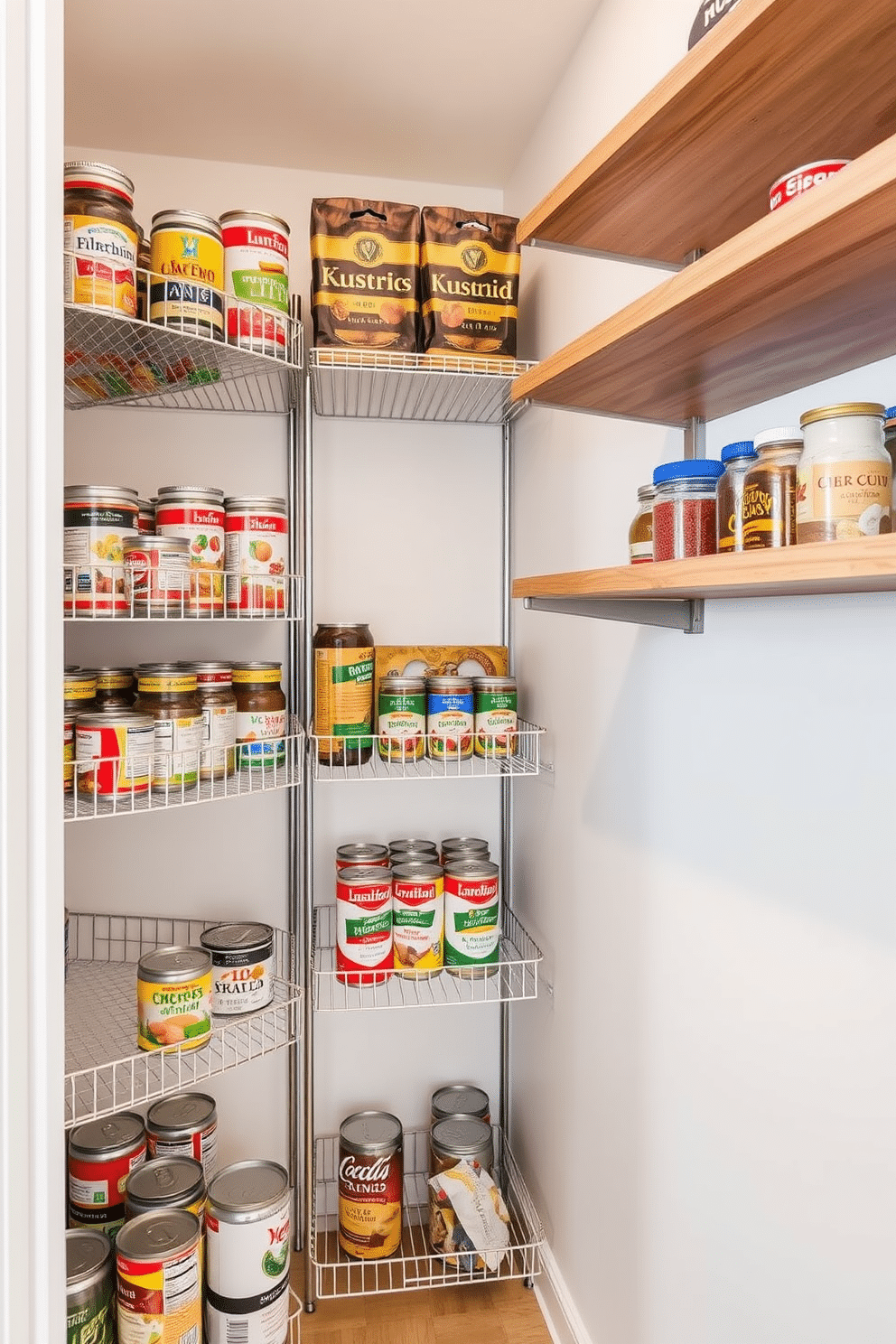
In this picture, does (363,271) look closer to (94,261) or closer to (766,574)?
(94,261)

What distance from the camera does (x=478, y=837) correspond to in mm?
1994

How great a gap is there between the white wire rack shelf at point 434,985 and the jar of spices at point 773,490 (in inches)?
45.9

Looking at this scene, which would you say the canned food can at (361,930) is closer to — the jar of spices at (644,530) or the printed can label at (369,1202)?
the printed can label at (369,1202)

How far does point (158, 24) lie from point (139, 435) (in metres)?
0.70

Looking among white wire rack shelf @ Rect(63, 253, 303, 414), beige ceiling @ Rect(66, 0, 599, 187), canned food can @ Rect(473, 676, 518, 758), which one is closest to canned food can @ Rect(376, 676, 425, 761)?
canned food can @ Rect(473, 676, 518, 758)

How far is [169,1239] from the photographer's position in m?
1.35

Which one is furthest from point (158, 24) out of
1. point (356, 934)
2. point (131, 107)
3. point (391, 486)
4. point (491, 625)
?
point (356, 934)

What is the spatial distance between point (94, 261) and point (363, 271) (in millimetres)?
519

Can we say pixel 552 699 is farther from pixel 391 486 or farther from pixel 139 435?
pixel 139 435

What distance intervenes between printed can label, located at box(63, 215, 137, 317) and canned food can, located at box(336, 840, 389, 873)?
1022 mm

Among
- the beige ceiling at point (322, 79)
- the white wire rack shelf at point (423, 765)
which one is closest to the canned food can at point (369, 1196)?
the white wire rack shelf at point (423, 765)

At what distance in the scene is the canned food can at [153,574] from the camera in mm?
1335

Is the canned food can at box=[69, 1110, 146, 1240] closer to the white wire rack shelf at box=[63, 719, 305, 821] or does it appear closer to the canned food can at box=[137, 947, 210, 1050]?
the canned food can at box=[137, 947, 210, 1050]

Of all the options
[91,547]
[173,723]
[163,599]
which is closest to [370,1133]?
[173,723]
